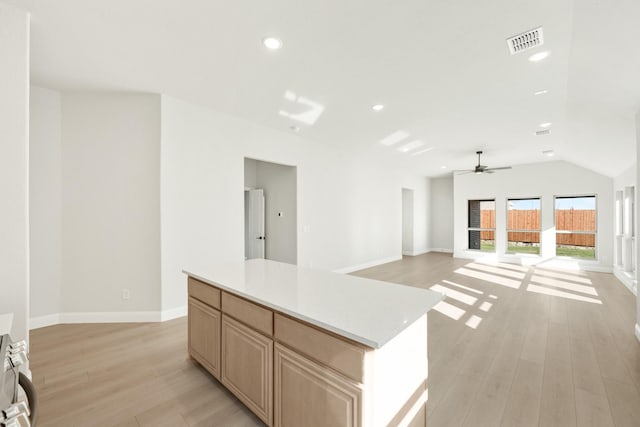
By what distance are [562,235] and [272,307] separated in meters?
9.06

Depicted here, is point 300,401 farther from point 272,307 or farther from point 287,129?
point 287,129

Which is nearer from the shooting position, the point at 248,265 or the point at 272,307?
the point at 272,307

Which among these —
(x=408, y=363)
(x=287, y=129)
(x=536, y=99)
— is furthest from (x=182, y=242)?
(x=536, y=99)

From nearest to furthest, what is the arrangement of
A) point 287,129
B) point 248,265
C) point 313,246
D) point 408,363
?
point 408,363, point 248,265, point 287,129, point 313,246

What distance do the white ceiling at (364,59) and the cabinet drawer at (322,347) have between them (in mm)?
2186

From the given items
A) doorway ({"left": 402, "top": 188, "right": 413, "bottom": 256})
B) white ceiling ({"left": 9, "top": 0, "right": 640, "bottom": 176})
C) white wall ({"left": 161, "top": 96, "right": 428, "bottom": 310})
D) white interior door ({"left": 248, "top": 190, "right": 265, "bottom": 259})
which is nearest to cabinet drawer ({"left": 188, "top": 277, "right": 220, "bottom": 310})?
white wall ({"left": 161, "top": 96, "right": 428, "bottom": 310})

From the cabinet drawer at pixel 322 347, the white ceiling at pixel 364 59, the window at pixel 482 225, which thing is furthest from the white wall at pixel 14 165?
the window at pixel 482 225

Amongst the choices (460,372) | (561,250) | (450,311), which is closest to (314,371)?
(460,372)

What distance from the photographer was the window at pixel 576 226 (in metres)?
7.24

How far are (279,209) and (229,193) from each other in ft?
5.01

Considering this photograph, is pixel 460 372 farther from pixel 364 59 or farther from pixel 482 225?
pixel 482 225

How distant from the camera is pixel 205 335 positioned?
232 centimetres

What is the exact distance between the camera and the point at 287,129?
5.03 meters

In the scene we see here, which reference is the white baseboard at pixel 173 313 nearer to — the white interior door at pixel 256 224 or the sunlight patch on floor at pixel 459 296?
the white interior door at pixel 256 224
